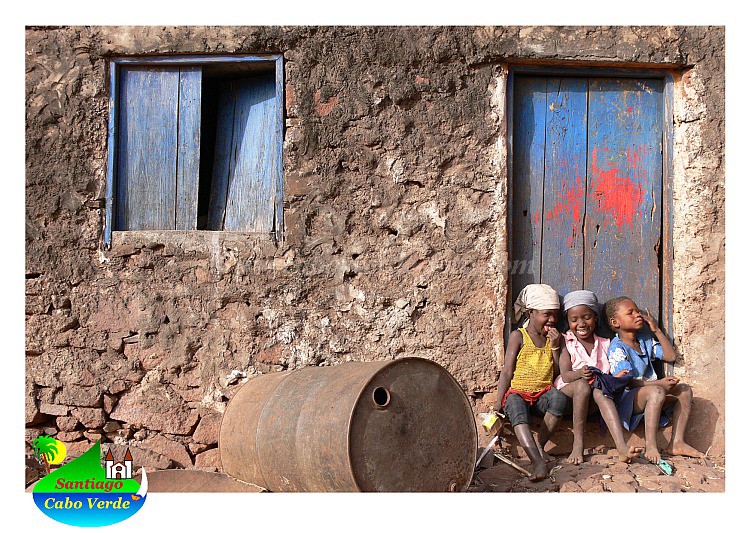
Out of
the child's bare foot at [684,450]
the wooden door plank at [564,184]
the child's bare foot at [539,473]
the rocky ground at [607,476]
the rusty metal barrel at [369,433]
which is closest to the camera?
A: the rusty metal barrel at [369,433]

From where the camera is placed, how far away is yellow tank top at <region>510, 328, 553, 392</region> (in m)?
4.55

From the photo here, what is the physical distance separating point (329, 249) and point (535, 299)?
4.13 feet

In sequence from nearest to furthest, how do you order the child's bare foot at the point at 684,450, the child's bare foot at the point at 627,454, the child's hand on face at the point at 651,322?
the child's bare foot at the point at 627,454, the child's bare foot at the point at 684,450, the child's hand on face at the point at 651,322

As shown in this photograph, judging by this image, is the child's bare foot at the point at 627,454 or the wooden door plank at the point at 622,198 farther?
the wooden door plank at the point at 622,198

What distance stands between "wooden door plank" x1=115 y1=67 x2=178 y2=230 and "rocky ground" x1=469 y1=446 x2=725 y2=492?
95.8 inches

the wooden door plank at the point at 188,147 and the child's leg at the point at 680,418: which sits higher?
the wooden door plank at the point at 188,147

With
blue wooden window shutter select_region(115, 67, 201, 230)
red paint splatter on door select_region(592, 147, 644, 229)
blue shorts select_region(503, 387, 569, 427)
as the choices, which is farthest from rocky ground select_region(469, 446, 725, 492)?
blue wooden window shutter select_region(115, 67, 201, 230)

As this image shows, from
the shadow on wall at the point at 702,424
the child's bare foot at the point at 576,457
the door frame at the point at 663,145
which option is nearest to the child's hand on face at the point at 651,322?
the door frame at the point at 663,145

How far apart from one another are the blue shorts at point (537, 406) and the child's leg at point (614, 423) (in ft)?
0.62

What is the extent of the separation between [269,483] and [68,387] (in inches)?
63.7

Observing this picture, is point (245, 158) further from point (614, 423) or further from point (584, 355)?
point (614, 423)

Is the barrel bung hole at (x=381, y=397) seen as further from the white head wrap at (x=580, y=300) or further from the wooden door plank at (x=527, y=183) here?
the white head wrap at (x=580, y=300)

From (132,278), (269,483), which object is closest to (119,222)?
(132,278)

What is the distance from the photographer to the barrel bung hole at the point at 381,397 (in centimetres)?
341
